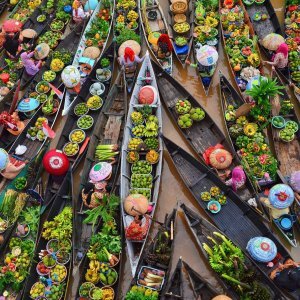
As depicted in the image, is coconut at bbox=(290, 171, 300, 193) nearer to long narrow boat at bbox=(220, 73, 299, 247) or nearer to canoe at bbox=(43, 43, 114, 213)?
long narrow boat at bbox=(220, 73, 299, 247)

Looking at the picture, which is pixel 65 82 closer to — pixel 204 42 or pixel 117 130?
pixel 117 130

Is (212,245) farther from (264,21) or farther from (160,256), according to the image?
(264,21)

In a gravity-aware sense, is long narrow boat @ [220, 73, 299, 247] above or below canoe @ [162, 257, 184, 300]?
above

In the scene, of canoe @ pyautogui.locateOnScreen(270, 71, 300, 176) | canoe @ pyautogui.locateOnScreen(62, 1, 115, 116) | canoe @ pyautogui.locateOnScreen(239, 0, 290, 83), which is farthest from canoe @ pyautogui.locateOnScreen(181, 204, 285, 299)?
canoe @ pyautogui.locateOnScreen(239, 0, 290, 83)

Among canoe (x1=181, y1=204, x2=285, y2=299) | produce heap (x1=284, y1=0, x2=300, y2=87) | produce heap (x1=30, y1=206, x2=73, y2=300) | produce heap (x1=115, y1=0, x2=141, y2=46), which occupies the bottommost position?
canoe (x1=181, y1=204, x2=285, y2=299)

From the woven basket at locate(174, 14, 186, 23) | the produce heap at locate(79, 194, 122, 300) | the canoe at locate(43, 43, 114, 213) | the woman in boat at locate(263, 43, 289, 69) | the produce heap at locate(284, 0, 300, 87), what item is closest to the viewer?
the produce heap at locate(79, 194, 122, 300)

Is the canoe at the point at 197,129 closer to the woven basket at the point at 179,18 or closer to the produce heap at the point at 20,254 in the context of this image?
the woven basket at the point at 179,18

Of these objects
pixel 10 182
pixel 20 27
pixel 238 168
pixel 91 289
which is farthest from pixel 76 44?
pixel 91 289
